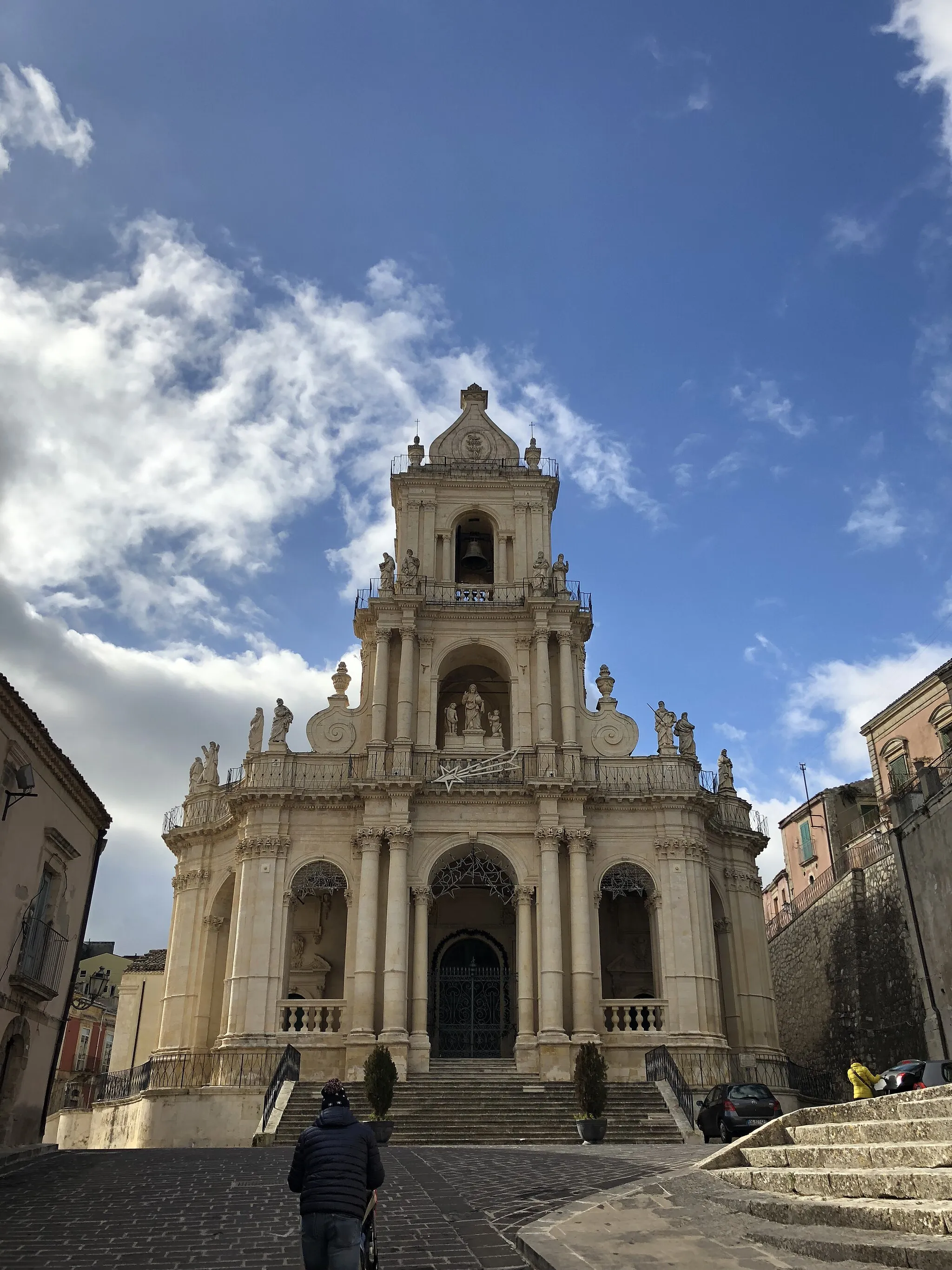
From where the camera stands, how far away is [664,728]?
3281cm

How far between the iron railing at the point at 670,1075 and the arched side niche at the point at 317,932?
898 centimetres

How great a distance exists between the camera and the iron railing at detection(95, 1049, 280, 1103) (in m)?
27.5

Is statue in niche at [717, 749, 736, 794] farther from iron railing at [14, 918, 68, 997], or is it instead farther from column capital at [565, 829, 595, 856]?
iron railing at [14, 918, 68, 997]

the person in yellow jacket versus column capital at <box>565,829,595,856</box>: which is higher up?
column capital at <box>565,829,595,856</box>

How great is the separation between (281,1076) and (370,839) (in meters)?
6.89

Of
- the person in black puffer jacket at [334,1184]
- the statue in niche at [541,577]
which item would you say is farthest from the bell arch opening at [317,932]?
the person in black puffer jacket at [334,1184]

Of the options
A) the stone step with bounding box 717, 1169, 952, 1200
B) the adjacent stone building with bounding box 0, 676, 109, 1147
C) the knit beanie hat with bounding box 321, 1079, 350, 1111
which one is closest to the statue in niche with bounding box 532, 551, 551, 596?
the adjacent stone building with bounding box 0, 676, 109, 1147

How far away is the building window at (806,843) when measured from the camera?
159 feet

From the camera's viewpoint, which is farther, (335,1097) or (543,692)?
(543,692)

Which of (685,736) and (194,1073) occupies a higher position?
(685,736)

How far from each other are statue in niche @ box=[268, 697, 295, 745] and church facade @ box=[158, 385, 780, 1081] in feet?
0.27

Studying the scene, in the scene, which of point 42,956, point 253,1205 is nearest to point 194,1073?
point 42,956

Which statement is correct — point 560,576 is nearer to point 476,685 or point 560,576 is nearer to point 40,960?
point 476,685

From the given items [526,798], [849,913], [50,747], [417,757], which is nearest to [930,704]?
[849,913]
